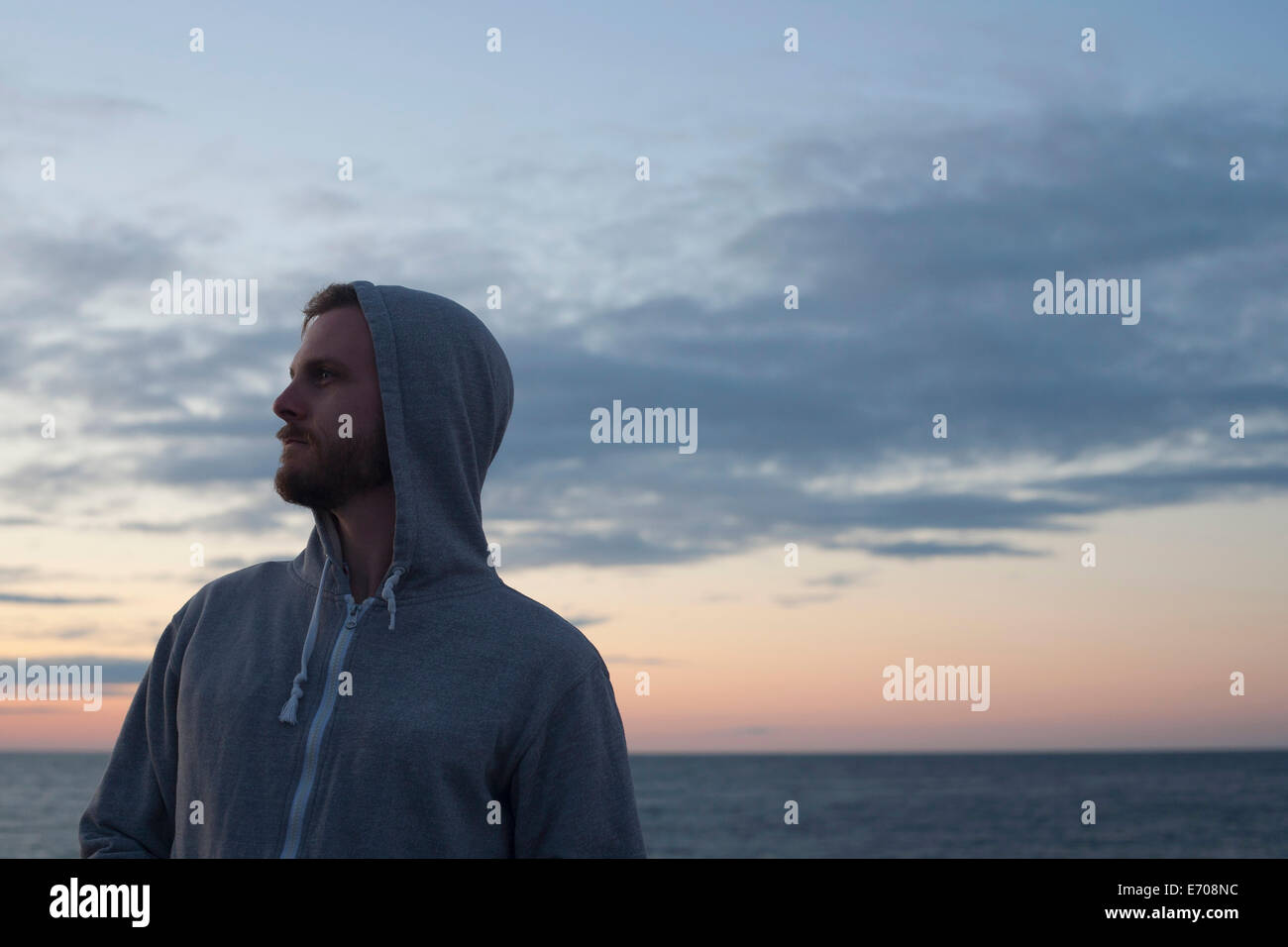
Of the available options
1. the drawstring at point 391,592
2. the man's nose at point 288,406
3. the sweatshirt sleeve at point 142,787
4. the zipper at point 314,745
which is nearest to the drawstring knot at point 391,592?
the drawstring at point 391,592

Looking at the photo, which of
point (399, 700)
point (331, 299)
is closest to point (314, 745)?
point (399, 700)

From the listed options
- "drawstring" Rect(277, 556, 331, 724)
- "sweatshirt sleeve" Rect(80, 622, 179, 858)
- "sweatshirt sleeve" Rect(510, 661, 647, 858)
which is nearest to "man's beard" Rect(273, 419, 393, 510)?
"drawstring" Rect(277, 556, 331, 724)

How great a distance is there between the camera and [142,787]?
2.95 meters

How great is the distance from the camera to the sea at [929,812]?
42.0 metres

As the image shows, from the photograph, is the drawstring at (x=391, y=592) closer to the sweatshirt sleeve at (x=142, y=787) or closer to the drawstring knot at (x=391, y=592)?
the drawstring knot at (x=391, y=592)

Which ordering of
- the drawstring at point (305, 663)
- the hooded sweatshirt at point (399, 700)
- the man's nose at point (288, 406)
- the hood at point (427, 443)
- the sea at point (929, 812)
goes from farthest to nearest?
the sea at point (929, 812) → the hood at point (427, 443) → the man's nose at point (288, 406) → the drawstring at point (305, 663) → the hooded sweatshirt at point (399, 700)

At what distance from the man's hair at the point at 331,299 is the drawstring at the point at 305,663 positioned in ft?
2.48

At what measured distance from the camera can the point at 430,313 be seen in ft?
10.3

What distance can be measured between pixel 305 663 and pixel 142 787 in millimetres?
609

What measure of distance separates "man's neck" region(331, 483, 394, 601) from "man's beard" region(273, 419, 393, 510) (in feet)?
0.17

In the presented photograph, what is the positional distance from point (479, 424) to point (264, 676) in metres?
0.95

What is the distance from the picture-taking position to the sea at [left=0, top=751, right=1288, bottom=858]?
42.0 metres
